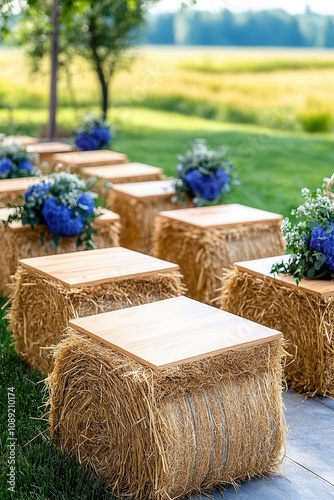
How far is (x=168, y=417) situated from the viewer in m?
2.60

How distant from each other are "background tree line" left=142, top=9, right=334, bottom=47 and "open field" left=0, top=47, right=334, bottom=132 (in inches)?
7.6

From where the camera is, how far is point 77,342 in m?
2.88

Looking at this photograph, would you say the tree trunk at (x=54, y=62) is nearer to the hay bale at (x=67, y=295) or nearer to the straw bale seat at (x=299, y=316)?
the hay bale at (x=67, y=295)

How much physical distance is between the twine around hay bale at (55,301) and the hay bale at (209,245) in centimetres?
83

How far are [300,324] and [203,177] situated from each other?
87.4 inches

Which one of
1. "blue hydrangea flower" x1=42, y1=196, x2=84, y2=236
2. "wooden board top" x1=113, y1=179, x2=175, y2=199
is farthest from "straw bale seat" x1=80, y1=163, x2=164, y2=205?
"blue hydrangea flower" x1=42, y1=196, x2=84, y2=236

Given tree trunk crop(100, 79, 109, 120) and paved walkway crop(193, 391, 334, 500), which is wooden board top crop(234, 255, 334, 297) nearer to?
paved walkway crop(193, 391, 334, 500)

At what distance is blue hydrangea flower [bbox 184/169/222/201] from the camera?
565cm

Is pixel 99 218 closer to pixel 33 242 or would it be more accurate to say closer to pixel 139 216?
pixel 33 242

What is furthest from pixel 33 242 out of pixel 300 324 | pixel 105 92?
pixel 105 92

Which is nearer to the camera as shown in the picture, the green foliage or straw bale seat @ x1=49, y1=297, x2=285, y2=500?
straw bale seat @ x1=49, y1=297, x2=285, y2=500

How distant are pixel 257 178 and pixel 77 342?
6.17 m

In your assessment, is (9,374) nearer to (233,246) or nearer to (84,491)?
(84,491)

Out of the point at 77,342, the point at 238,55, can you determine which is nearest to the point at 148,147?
the point at 238,55
